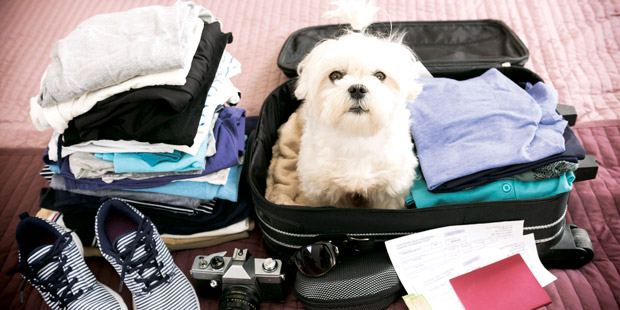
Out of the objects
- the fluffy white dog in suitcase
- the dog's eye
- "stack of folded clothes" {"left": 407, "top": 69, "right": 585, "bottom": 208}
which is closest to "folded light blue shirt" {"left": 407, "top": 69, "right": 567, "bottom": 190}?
"stack of folded clothes" {"left": 407, "top": 69, "right": 585, "bottom": 208}

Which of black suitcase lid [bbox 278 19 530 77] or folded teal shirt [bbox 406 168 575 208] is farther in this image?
black suitcase lid [bbox 278 19 530 77]

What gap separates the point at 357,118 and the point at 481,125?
0.48 m

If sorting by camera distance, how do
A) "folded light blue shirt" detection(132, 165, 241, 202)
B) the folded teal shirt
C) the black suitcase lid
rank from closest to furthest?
the folded teal shirt → "folded light blue shirt" detection(132, 165, 241, 202) → the black suitcase lid

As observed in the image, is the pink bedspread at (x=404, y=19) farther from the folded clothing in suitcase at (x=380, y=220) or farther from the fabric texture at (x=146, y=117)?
the fabric texture at (x=146, y=117)

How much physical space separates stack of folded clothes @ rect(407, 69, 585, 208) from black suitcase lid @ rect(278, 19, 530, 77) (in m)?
0.31

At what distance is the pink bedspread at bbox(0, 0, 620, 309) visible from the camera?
112cm

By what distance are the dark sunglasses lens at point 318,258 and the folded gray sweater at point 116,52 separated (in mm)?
582

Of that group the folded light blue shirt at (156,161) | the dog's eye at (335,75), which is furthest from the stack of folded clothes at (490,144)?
the folded light blue shirt at (156,161)

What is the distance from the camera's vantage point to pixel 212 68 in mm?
1143

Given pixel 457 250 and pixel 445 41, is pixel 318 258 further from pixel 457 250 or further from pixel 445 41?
pixel 445 41

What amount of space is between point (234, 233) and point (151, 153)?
371mm

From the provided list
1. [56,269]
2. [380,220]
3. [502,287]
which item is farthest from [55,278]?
[502,287]

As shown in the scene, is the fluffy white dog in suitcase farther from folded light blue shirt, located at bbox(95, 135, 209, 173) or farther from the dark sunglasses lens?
folded light blue shirt, located at bbox(95, 135, 209, 173)

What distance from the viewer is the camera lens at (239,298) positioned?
3.10ft
